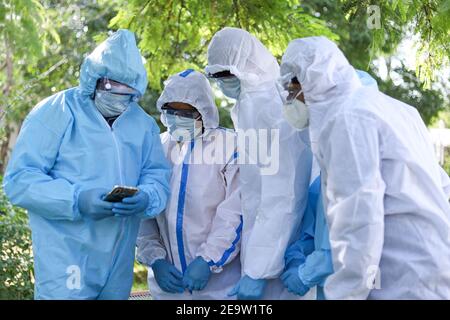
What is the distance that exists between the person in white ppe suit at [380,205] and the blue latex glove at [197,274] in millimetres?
1097

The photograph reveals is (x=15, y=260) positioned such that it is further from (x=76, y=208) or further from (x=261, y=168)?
(x=261, y=168)

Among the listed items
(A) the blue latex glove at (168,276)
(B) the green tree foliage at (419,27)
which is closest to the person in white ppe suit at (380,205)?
(A) the blue latex glove at (168,276)

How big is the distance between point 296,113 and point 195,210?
102cm

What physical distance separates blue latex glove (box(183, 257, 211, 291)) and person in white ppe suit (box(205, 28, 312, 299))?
9.0 inches

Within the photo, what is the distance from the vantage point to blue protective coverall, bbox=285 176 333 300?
330 cm

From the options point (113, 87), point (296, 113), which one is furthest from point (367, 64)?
point (296, 113)

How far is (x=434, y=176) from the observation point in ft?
10.1

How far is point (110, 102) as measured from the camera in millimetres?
3924

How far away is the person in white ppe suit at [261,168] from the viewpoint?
366 centimetres

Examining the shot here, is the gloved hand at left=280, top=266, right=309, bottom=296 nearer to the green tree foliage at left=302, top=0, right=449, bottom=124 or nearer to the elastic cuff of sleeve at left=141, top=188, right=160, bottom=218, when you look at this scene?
the elastic cuff of sleeve at left=141, top=188, right=160, bottom=218

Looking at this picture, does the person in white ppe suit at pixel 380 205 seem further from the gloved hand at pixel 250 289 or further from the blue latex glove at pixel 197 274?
the blue latex glove at pixel 197 274

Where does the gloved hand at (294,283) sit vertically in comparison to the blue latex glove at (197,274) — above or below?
above
